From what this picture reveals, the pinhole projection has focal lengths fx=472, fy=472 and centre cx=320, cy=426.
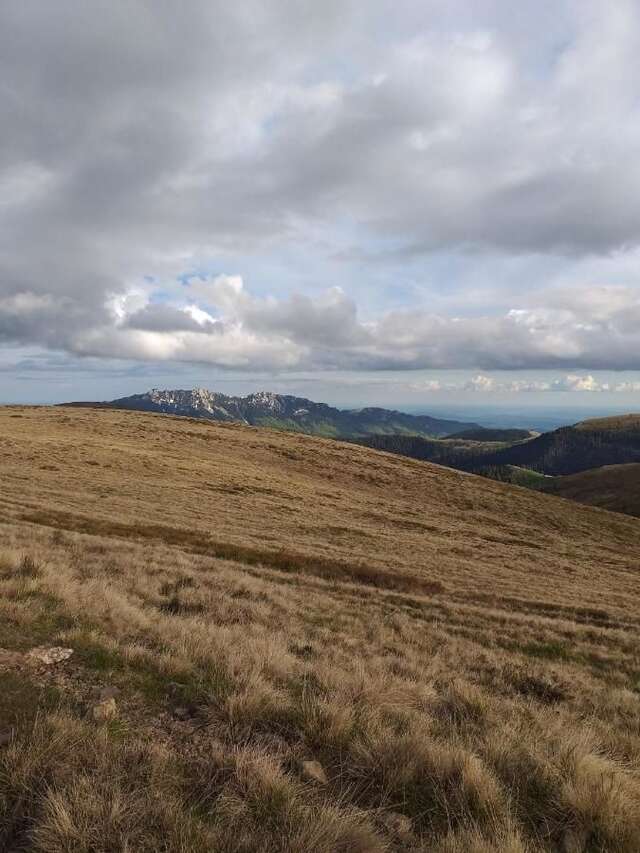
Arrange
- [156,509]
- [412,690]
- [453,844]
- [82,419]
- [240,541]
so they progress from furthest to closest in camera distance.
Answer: [82,419]
[156,509]
[240,541]
[412,690]
[453,844]

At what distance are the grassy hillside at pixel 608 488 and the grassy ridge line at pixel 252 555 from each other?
144 metres

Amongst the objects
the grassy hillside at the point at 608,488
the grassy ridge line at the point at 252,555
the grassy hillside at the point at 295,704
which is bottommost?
the grassy hillside at the point at 608,488

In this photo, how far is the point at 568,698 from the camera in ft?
33.6

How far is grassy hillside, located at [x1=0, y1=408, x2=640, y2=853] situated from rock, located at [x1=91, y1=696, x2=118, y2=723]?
0.09 feet

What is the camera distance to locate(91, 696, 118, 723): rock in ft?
18.6

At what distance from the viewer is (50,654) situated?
24.8ft

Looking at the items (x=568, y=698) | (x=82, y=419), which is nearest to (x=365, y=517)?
(x=568, y=698)

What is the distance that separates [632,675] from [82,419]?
8937 cm

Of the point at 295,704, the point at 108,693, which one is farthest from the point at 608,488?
the point at 108,693

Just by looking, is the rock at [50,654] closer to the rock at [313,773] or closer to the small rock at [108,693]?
the small rock at [108,693]

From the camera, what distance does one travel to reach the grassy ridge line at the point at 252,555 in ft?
75.5

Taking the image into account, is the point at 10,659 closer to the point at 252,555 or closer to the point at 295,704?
the point at 295,704

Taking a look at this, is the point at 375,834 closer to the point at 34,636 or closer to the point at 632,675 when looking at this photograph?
the point at 34,636

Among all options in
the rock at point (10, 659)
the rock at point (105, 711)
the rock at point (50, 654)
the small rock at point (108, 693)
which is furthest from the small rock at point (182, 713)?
the rock at point (10, 659)
